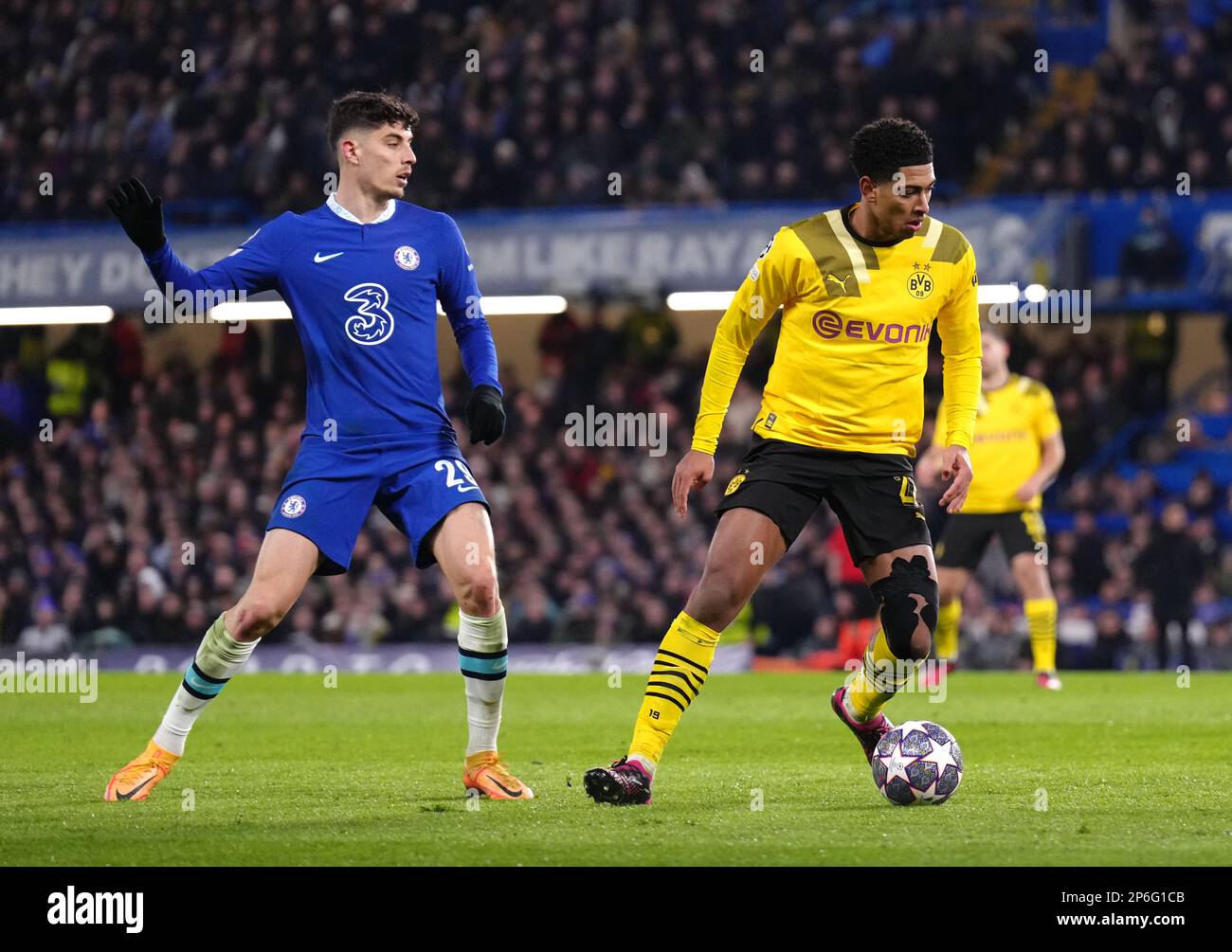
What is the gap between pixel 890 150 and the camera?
574cm

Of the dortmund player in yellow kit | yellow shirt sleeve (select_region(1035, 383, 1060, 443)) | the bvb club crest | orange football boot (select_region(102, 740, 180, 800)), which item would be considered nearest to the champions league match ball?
the dortmund player in yellow kit

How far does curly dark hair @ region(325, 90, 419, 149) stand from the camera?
6051 millimetres

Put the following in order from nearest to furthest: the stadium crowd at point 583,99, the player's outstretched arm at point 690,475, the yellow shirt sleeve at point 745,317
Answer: the player's outstretched arm at point 690,475
the yellow shirt sleeve at point 745,317
the stadium crowd at point 583,99

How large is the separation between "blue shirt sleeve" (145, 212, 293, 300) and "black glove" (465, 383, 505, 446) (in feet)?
2.64

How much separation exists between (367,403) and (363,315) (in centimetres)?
29

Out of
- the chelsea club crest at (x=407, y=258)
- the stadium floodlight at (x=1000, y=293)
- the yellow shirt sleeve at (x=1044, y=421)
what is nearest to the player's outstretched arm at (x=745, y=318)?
the chelsea club crest at (x=407, y=258)

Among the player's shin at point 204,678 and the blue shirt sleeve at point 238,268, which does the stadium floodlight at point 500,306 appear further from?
the player's shin at point 204,678

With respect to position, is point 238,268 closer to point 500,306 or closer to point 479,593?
point 479,593

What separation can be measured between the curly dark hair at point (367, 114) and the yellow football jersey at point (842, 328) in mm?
1306

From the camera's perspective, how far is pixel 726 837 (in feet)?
16.5

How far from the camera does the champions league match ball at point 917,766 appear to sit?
5805 mm

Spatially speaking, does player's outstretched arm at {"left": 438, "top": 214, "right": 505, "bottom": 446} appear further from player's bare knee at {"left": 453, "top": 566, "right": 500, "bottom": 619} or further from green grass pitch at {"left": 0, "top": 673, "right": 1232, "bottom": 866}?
green grass pitch at {"left": 0, "top": 673, "right": 1232, "bottom": 866}
